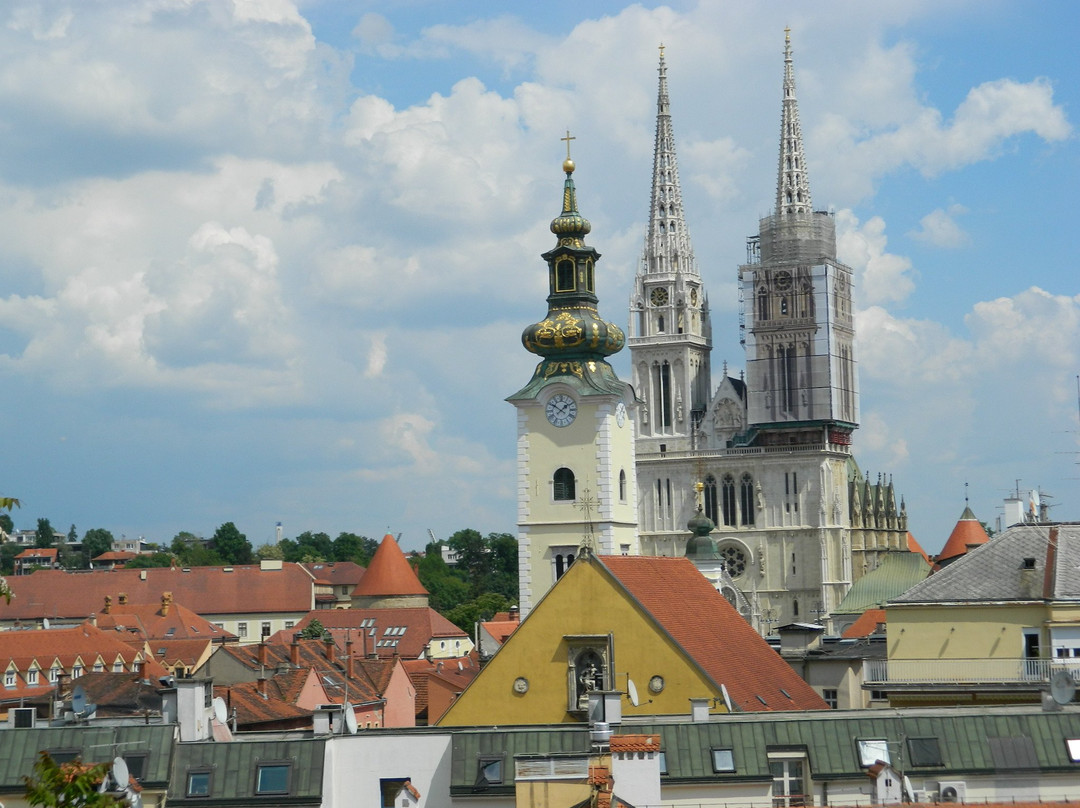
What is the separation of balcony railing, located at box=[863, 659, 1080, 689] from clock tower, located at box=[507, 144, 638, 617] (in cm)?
2248

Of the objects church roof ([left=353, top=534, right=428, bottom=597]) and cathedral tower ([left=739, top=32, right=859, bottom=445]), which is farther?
cathedral tower ([left=739, top=32, right=859, bottom=445])

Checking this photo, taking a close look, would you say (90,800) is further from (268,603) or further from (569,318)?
(268,603)

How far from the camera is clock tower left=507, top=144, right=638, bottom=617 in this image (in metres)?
60.0

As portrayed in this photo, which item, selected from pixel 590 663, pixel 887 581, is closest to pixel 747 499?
pixel 887 581

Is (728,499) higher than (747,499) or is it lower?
higher

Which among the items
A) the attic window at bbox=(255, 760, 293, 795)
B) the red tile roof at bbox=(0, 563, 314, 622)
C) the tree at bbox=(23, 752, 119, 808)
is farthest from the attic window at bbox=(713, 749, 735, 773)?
the red tile roof at bbox=(0, 563, 314, 622)

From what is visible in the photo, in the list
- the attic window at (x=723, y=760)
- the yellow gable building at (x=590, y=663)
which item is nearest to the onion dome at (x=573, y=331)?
the yellow gable building at (x=590, y=663)

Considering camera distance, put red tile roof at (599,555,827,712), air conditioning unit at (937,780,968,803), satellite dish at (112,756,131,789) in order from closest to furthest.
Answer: satellite dish at (112,756,131,789)
air conditioning unit at (937,780,968,803)
red tile roof at (599,555,827,712)

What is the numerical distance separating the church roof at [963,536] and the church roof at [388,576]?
31.3 metres

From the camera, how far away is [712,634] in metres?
43.3

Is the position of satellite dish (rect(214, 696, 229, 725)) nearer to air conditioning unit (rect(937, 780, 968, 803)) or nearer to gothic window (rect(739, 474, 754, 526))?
air conditioning unit (rect(937, 780, 968, 803))

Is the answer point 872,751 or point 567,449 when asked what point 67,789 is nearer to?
point 872,751

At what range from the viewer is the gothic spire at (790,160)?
14412cm

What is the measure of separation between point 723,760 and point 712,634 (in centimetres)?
1452
